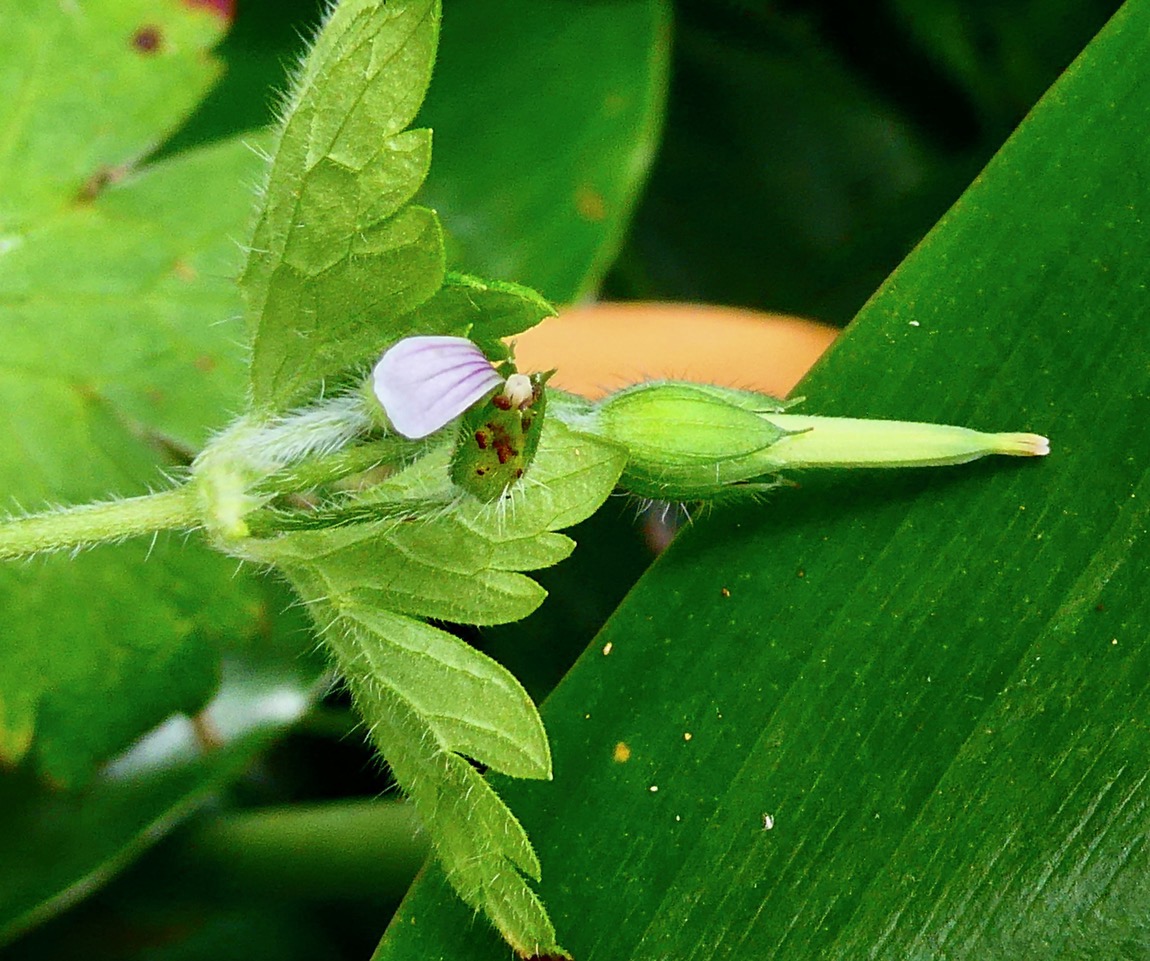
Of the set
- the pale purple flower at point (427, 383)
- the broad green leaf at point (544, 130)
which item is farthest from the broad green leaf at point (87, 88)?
the pale purple flower at point (427, 383)

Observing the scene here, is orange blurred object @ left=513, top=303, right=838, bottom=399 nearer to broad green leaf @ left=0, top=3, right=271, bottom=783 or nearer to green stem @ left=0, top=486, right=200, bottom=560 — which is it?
broad green leaf @ left=0, top=3, right=271, bottom=783

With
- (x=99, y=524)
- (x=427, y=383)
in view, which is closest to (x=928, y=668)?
(x=427, y=383)

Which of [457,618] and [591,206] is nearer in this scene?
[457,618]

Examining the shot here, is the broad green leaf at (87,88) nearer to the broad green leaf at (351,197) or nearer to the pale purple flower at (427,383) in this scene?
the broad green leaf at (351,197)

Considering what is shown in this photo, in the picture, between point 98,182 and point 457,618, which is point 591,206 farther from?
point 457,618

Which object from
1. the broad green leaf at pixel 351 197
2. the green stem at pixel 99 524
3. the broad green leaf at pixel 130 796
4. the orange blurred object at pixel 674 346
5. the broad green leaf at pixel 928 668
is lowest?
the broad green leaf at pixel 130 796

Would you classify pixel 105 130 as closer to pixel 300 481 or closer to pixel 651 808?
pixel 300 481

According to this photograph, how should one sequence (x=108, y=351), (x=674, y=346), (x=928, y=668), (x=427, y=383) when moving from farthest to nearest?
(x=674, y=346), (x=108, y=351), (x=928, y=668), (x=427, y=383)
